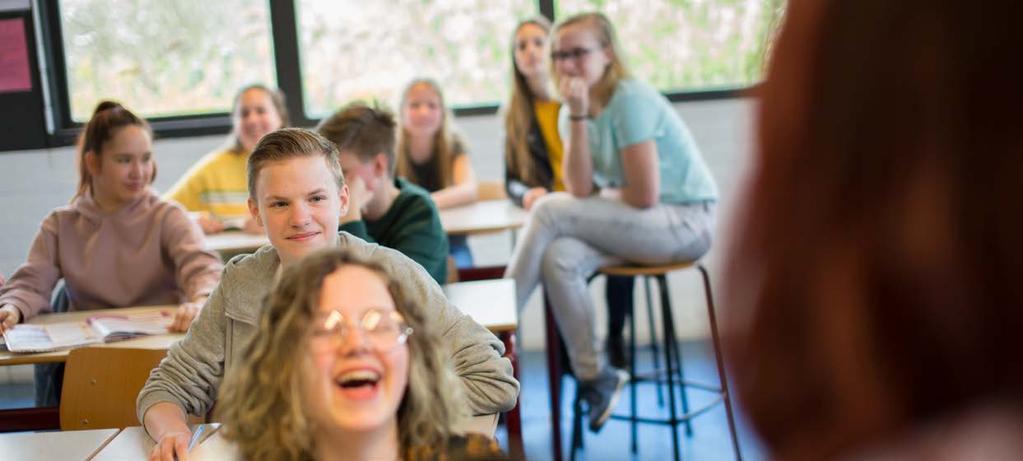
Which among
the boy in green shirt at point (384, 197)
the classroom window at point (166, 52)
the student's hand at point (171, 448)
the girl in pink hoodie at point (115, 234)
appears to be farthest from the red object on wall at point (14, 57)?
the student's hand at point (171, 448)

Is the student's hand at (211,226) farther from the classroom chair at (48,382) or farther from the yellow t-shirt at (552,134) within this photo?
the yellow t-shirt at (552,134)

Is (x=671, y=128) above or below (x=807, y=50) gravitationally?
below

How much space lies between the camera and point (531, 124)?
4.69m

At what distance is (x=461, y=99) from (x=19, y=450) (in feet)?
11.9

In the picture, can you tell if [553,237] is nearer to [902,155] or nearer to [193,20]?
[193,20]

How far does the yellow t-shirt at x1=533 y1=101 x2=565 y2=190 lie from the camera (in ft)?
15.3

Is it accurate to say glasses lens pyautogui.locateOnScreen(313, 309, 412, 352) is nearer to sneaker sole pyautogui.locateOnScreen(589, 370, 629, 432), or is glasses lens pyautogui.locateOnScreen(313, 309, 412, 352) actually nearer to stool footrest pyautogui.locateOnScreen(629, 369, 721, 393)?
sneaker sole pyautogui.locateOnScreen(589, 370, 629, 432)

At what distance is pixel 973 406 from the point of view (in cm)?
44

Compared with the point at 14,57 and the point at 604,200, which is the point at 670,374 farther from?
the point at 14,57

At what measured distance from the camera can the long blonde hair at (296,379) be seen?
1.38 metres

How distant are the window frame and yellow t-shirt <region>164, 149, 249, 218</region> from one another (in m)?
0.87

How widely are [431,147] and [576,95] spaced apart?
3.57 feet

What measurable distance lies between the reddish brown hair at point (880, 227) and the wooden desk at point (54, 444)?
5.98 ft

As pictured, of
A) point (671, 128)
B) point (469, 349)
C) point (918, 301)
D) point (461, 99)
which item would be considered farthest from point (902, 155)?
point (461, 99)
